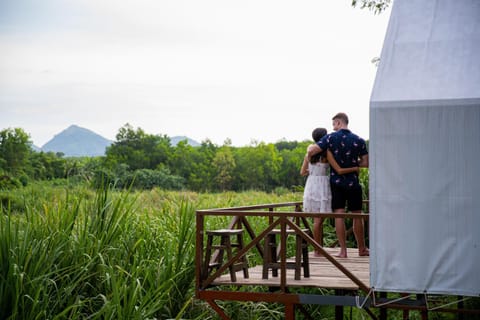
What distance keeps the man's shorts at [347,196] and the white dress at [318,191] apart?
0.11 meters

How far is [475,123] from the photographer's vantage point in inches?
243

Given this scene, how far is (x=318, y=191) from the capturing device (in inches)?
343

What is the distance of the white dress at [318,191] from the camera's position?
870 cm

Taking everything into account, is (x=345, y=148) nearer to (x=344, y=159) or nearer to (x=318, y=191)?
(x=344, y=159)

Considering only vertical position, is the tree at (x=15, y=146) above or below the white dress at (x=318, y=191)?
above

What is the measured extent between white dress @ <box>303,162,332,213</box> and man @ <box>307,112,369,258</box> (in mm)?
106

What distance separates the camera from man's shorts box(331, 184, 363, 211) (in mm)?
8547

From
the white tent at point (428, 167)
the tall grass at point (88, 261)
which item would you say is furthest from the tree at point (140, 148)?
the white tent at point (428, 167)

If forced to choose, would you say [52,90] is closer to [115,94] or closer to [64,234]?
[115,94]

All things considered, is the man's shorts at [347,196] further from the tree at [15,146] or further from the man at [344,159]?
the tree at [15,146]

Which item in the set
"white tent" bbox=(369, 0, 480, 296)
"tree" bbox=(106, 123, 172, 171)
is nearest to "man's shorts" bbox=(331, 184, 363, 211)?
"white tent" bbox=(369, 0, 480, 296)

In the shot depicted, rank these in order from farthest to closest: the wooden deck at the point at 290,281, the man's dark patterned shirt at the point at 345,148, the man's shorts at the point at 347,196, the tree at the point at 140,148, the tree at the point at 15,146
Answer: the tree at the point at 140,148 → the tree at the point at 15,146 → the man's shorts at the point at 347,196 → the man's dark patterned shirt at the point at 345,148 → the wooden deck at the point at 290,281

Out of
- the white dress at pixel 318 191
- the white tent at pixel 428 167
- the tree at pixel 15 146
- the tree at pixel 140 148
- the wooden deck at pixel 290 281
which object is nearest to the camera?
the white tent at pixel 428 167

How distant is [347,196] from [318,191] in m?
0.36
